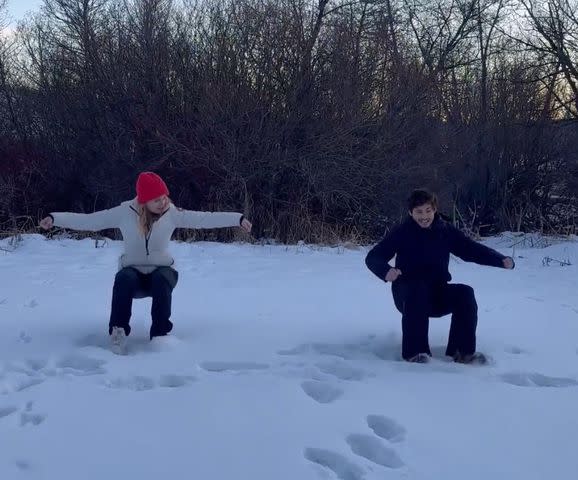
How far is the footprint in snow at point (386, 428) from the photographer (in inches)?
119

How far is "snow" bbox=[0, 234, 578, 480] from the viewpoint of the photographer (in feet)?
9.15

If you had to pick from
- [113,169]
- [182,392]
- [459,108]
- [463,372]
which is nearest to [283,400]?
[182,392]

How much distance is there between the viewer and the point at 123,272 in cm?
Result: 454

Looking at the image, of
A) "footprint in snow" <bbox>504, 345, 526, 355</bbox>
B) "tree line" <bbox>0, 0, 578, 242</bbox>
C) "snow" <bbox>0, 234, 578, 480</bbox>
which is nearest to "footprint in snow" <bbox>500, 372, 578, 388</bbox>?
"snow" <bbox>0, 234, 578, 480</bbox>

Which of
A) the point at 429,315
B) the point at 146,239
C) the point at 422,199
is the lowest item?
the point at 429,315

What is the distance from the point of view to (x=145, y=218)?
4645mm

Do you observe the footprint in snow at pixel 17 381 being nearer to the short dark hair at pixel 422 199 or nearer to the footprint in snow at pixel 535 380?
the short dark hair at pixel 422 199

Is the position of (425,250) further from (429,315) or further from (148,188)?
(148,188)

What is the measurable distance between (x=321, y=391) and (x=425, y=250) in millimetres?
1216

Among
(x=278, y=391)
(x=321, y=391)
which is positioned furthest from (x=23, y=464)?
(x=321, y=391)

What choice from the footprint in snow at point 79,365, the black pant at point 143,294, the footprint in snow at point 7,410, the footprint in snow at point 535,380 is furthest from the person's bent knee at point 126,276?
the footprint in snow at point 535,380

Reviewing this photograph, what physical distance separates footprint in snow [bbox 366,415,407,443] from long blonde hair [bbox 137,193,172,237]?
207 centimetres

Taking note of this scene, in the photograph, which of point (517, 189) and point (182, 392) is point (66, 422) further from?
point (517, 189)

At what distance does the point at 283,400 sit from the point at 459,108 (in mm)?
13524
